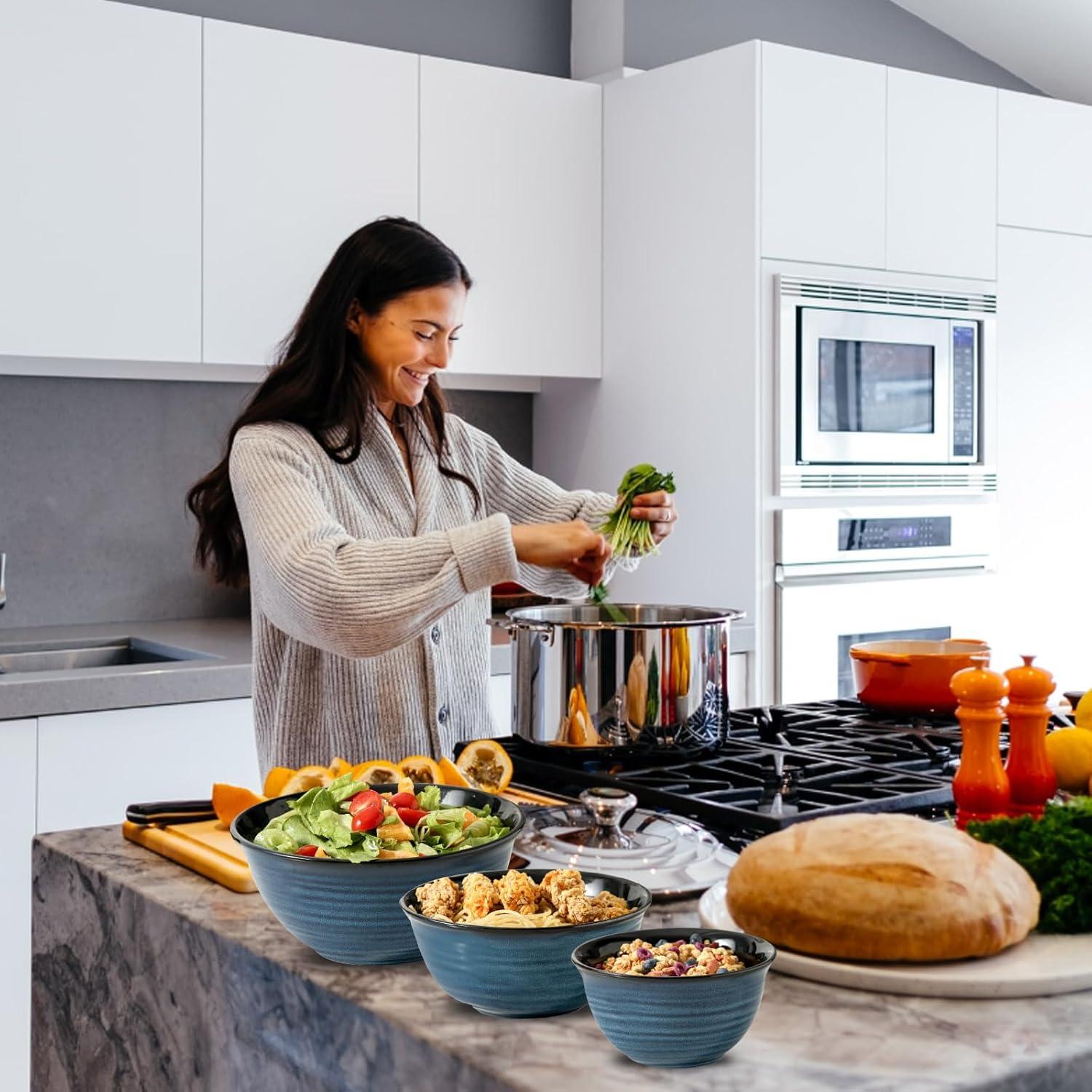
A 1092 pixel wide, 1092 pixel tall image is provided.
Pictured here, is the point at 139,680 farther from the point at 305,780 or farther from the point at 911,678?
the point at 911,678

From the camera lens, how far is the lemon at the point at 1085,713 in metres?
1.53

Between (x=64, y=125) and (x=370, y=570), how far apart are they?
61.1 inches

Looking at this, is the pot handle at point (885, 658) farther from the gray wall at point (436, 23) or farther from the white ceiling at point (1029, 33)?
the white ceiling at point (1029, 33)

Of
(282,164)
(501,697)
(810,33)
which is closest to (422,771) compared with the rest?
(501,697)

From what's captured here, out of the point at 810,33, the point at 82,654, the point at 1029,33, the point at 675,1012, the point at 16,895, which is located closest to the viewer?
the point at 675,1012

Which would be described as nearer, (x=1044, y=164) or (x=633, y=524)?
(x=633, y=524)

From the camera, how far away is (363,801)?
3.76ft

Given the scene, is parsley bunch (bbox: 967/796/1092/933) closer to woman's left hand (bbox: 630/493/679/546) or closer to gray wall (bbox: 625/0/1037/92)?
woman's left hand (bbox: 630/493/679/546)

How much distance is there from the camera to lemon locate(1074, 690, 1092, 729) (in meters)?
1.53

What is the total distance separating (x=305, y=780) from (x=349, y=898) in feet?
1.19

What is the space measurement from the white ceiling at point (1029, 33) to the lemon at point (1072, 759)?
3.34 meters

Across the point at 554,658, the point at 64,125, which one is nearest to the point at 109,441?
the point at 64,125

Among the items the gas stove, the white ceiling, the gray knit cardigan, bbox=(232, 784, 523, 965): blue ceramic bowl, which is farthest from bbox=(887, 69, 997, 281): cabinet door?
bbox=(232, 784, 523, 965): blue ceramic bowl

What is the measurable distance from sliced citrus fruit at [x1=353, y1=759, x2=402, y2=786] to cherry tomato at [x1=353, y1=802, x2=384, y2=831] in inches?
8.0
